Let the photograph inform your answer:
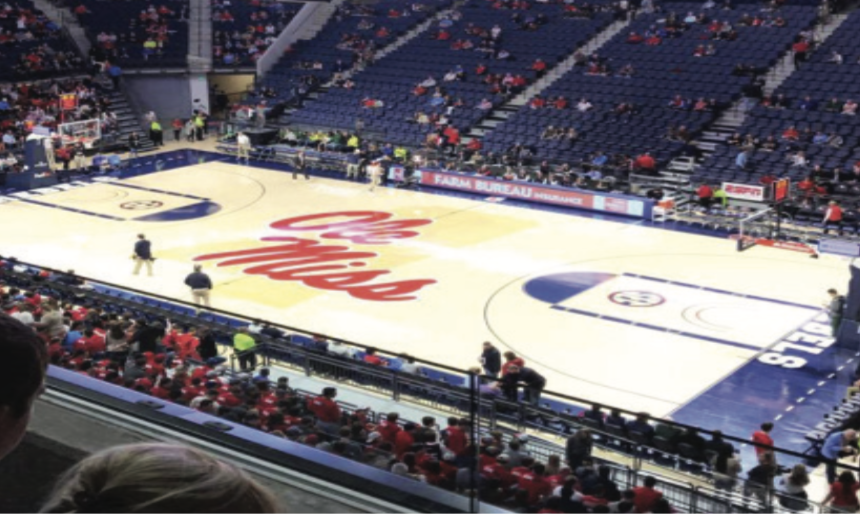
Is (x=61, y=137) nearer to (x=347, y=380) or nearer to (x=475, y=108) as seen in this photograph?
(x=475, y=108)

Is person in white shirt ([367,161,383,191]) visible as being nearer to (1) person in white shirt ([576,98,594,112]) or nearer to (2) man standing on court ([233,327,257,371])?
(1) person in white shirt ([576,98,594,112])

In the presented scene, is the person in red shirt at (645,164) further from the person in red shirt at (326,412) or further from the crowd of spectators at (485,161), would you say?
the person in red shirt at (326,412)

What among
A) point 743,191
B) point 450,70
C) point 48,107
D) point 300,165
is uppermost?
point 450,70

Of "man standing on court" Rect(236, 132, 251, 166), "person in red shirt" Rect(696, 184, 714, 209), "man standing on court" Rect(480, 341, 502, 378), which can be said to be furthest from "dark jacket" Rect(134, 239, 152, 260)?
"man standing on court" Rect(236, 132, 251, 166)

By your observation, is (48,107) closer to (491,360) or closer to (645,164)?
(645,164)

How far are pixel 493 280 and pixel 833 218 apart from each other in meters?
10.0

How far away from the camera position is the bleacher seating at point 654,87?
123 ft

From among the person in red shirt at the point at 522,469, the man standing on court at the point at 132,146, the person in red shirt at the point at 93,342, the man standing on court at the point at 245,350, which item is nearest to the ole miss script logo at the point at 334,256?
the man standing on court at the point at 245,350

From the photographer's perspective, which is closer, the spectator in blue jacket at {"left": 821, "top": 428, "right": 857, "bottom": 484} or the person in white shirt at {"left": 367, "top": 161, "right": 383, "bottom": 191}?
the spectator in blue jacket at {"left": 821, "top": 428, "right": 857, "bottom": 484}

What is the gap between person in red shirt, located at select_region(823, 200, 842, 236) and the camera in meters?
28.7

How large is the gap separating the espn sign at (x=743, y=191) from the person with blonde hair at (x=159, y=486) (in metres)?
29.3

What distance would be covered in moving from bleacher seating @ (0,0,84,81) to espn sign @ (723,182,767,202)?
1179 inches

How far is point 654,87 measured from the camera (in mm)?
39906

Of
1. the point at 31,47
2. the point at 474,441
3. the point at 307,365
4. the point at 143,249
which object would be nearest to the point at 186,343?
the point at 307,365
